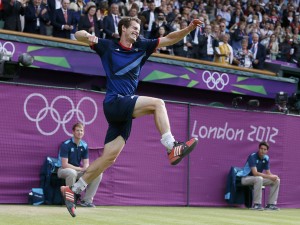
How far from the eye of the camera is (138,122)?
15531 mm

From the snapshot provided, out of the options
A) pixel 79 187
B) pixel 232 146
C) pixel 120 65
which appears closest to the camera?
pixel 120 65

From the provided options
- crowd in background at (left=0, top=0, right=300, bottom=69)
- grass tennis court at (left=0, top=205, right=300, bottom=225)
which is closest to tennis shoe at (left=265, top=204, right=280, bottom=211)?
grass tennis court at (left=0, top=205, right=300, bottom=225)

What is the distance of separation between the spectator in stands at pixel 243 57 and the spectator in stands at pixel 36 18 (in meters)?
7.01

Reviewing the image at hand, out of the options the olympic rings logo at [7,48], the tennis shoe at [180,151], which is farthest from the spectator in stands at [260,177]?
the tennis shoe at [180,151]

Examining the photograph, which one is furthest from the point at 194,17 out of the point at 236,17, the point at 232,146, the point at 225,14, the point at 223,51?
the point at 232,146

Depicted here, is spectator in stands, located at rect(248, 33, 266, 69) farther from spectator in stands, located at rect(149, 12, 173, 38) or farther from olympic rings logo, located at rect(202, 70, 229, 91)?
spectator in stands, located at rect(149, 12, 173, 38)

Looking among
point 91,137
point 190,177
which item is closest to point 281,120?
point 190,177

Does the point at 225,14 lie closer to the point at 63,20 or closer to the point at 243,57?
the point at 243,57

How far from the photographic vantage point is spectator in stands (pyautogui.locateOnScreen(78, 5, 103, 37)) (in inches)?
727

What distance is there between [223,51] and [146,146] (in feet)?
23.9

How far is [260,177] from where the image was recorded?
16188 millimetres

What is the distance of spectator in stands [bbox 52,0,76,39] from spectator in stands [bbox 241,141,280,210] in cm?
593

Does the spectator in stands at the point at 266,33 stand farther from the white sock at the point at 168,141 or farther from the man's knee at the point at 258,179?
the white sock at the point at 168,141

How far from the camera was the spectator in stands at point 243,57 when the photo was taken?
22469 mm
